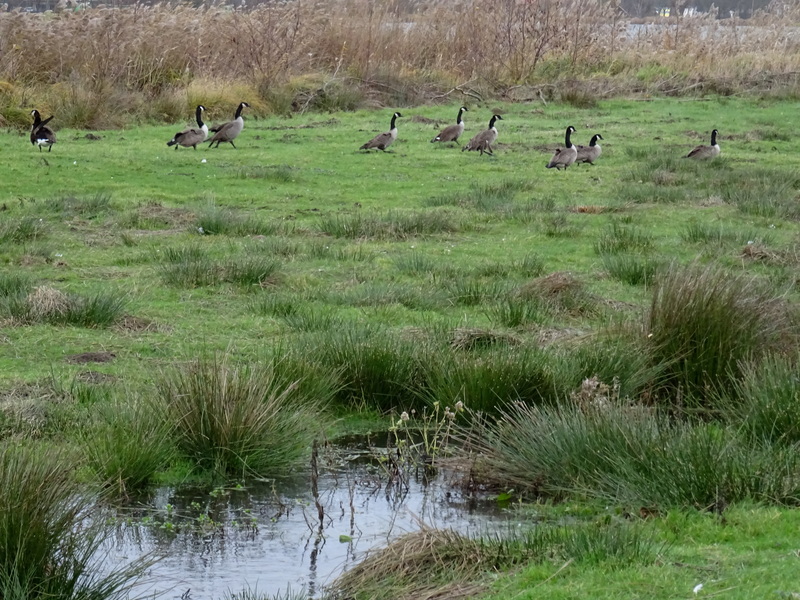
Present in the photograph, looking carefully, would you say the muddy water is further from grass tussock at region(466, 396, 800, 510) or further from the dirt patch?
the dirt patch

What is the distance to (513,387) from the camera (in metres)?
6.86

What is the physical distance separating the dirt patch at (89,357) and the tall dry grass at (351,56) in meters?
13.2

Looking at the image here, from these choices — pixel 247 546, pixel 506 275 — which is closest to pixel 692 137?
pixel 506 275

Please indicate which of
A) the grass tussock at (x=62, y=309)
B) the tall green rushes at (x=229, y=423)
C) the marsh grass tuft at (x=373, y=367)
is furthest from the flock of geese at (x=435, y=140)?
the tall green rushes at (x=229, y=423)

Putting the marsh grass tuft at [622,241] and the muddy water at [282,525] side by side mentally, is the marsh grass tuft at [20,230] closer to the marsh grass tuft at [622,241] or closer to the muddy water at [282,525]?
the marsh grass tuft at [622,241]

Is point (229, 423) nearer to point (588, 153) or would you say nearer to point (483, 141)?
point (588, 153)

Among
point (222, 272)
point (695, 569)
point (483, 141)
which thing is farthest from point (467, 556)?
point (483, 141)

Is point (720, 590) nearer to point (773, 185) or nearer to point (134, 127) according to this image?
point (773, 185)

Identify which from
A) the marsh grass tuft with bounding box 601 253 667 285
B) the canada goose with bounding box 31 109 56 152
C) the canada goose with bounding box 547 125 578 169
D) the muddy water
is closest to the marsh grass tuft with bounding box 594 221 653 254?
the marsh grass tuft with bounding box 601 253 667 285

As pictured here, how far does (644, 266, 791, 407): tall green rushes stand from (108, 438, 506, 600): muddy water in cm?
187

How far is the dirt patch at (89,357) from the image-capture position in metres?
7.75

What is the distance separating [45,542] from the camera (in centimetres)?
436

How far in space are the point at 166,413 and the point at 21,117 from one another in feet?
49.8

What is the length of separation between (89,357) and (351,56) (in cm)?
1952
